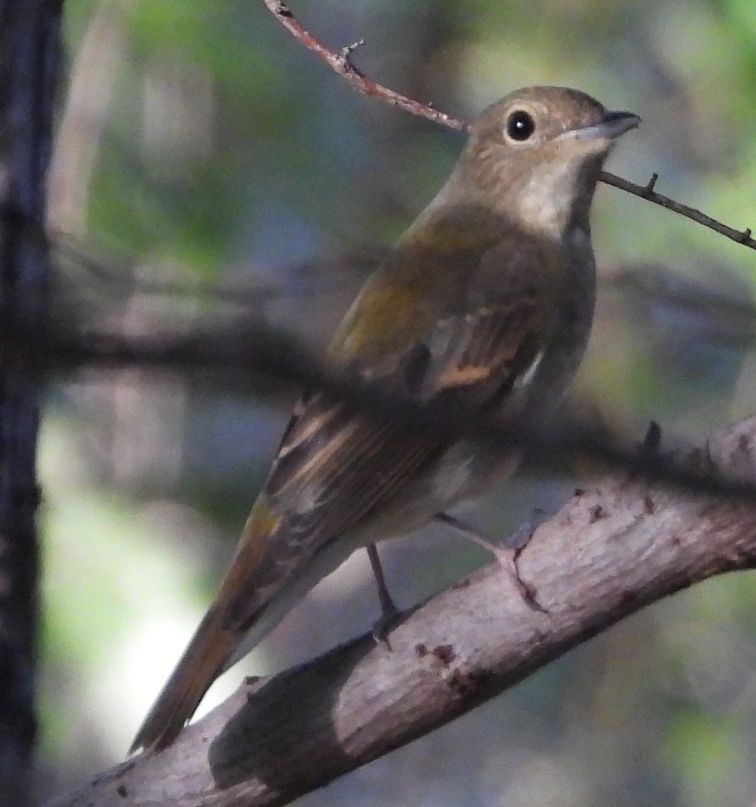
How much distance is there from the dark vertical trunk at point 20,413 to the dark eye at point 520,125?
45.4 inches

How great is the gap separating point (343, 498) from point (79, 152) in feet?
7.13

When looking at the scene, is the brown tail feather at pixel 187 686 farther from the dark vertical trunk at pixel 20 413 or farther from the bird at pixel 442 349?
the dark vertical trunk at pixel 20 413

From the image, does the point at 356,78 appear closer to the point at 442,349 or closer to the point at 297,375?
the point at 442,349

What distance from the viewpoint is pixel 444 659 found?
238 centimetres

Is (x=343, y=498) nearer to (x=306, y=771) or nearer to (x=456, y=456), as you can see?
(x=456, y=456)

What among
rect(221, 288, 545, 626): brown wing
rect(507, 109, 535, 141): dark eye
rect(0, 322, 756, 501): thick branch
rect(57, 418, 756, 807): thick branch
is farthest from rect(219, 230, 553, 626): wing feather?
rect(0, 322, 756, 501): thick branch

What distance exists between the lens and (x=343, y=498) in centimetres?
280

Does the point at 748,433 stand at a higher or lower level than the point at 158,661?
lower

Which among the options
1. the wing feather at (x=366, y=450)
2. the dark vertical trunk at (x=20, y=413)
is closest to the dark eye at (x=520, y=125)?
the wing feather at (x=366, y=450)

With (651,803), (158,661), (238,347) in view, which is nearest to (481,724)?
(651,803)

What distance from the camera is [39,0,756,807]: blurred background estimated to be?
414 centimetres

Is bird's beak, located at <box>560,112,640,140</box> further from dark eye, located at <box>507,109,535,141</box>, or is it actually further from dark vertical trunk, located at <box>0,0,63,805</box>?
dark vertical trunk, located at <box>0,0,63,805</box>

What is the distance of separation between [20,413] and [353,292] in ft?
5.69

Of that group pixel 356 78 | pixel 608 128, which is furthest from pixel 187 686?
pixel 608 128
